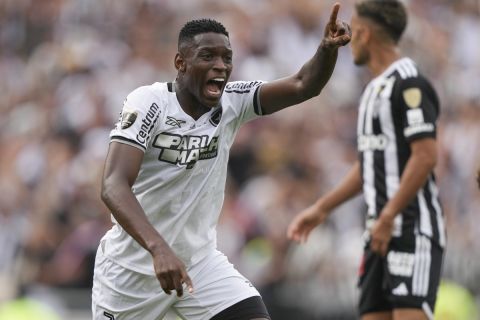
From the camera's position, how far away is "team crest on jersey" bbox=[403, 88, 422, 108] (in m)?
6.67

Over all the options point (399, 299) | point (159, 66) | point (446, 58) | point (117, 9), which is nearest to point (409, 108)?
point (399, 299)

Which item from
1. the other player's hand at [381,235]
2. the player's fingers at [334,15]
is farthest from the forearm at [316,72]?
the other player's hand at [381,235]

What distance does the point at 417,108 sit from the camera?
21.8ft

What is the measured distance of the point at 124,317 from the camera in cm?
568

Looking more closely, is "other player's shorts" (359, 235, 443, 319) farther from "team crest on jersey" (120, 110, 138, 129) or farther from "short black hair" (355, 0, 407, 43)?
"team crest on jersey" (120, 110, 138, 129)

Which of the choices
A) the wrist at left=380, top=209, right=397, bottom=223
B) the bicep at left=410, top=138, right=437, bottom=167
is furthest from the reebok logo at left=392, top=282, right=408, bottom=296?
the bicep at left=410, top=138, right=437, bottom=167

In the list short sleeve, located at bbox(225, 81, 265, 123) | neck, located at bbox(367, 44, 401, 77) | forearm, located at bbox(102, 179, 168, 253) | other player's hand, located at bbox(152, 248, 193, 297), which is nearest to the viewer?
other player's hand, located at bbox(152, 248, 193, 297)

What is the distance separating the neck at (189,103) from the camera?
5590mm

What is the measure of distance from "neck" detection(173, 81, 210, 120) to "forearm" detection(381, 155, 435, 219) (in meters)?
1.50

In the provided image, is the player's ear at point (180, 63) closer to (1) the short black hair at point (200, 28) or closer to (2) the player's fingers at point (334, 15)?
(1) the short black hair at point (200, 28)

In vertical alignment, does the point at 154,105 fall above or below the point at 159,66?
below

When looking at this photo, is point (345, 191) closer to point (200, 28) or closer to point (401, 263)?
point (401, 263)

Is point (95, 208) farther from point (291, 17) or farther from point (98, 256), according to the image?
point (98, 256)

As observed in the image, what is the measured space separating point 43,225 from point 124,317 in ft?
22.4
